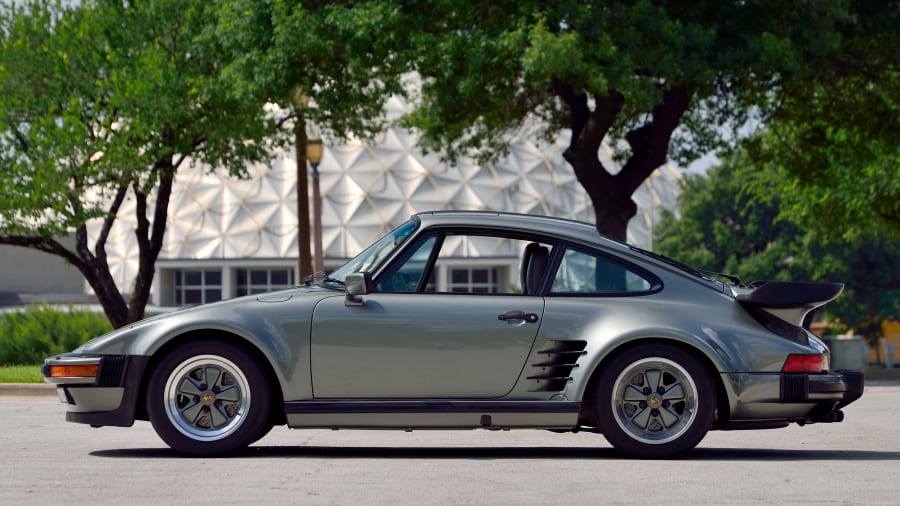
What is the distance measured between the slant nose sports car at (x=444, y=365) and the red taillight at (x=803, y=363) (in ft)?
0.04

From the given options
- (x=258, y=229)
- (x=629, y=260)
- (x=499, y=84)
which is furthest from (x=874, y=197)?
(x=258, y=229)

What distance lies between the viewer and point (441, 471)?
8.17 m

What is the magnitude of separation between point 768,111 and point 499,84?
7272mm

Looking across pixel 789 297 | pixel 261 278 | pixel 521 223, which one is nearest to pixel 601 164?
pixel 521 223

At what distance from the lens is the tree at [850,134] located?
26.0 m

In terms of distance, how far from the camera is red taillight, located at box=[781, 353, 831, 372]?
884 cm

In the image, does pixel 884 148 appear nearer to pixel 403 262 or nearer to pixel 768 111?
pixel 768 111

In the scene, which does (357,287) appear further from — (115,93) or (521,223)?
(115,93)

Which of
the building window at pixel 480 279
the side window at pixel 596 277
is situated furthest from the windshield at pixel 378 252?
the building window at pixel 480 279

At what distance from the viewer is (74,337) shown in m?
28.7

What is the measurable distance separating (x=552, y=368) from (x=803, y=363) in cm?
157

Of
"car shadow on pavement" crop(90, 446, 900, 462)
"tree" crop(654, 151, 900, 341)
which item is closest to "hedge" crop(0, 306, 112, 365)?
"car shadow on pavement" crop(90, 446, 900, 462)

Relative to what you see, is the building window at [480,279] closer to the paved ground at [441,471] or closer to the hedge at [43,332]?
the hedge at [43,332]

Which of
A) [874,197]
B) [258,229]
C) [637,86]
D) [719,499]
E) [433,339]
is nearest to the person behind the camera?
[719,499]
